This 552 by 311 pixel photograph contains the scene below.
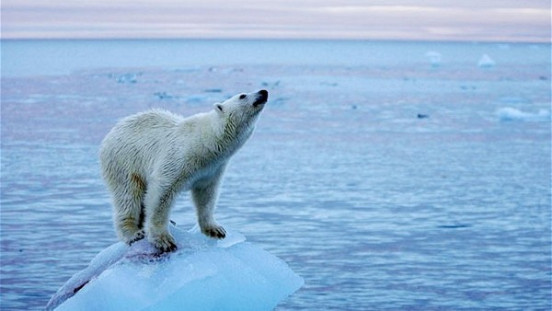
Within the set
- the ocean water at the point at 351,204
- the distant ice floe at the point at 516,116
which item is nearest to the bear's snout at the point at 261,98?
the ocean water at the point at 351,204

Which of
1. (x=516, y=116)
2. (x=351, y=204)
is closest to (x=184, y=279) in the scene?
(x=351, y=204)

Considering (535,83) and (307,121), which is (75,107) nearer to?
(307,121)

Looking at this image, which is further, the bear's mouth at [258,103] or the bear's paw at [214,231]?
the bear's paw at [214,231]

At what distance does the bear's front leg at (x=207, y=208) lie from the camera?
19.5ft

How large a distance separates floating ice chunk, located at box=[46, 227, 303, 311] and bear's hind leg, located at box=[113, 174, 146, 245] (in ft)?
0.30

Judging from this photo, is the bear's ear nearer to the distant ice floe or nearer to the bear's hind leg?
the bear's hind leg

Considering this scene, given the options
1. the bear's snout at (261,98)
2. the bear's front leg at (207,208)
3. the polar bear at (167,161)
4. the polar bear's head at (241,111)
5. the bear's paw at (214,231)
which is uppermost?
the bear's snout at (261,98)

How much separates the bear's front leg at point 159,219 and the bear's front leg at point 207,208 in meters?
0.32

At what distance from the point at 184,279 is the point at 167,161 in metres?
0.66

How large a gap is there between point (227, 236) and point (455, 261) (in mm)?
4674

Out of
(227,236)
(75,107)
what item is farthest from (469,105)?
(227,236)

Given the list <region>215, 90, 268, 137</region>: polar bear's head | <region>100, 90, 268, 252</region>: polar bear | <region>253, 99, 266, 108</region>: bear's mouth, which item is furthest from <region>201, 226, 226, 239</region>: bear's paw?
<region>253, 99, 266, 108</region>: bear's mouth

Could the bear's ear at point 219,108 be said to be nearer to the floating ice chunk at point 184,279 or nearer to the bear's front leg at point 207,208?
the bear's front leg at point 207,208

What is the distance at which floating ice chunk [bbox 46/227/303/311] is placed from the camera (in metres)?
5.52
